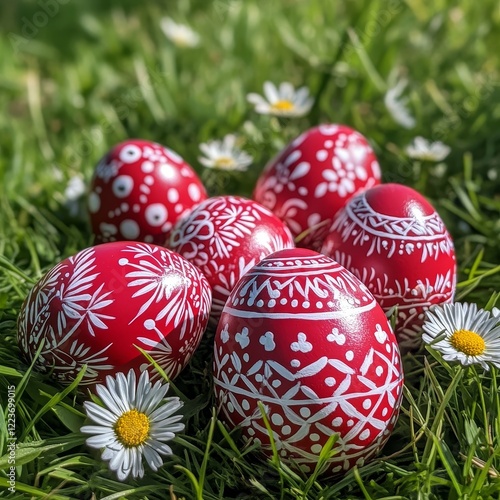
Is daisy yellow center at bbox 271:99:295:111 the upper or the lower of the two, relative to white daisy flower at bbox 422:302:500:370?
upper

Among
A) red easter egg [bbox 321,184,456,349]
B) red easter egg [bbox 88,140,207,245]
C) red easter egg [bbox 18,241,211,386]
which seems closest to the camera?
red easter egg [bbox 18,241,211,386]

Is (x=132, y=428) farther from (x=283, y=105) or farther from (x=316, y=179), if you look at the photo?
(x=283, y=105)

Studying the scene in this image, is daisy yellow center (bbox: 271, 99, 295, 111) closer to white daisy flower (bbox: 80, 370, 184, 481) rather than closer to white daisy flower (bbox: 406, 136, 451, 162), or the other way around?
white daisy flower (bbox: 406, 136, 451, 162)

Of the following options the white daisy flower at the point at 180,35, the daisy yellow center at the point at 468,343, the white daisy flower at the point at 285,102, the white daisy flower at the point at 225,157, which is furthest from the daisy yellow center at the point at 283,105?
the daisy yellow center at the point at 468,343

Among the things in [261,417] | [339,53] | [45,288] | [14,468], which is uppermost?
[339,53]

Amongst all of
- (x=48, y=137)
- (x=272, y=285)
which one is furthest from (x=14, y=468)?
(x=48, y=137)

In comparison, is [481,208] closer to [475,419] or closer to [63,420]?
[475,419]

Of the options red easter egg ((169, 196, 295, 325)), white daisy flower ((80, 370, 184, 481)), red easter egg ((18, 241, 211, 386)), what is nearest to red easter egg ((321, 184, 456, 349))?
red easter egg ((169, 196, 295, 325))
